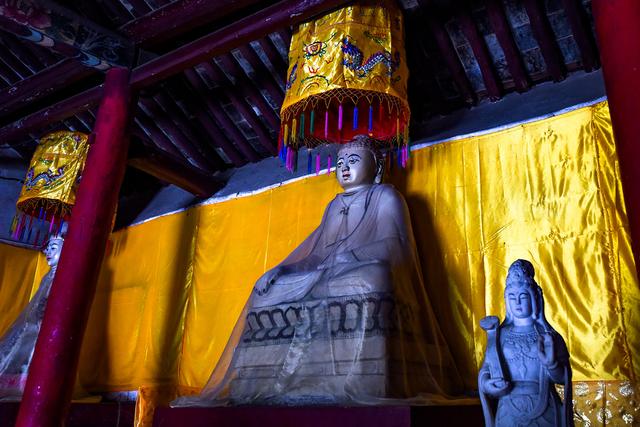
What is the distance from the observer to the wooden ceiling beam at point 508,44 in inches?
165

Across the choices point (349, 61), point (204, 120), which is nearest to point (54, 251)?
point (204, 120)

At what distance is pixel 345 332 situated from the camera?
330 cm

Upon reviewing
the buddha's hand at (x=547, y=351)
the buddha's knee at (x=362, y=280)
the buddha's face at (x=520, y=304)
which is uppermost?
the buddha's knee at (x=362, y=280)

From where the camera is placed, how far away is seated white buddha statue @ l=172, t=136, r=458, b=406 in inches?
124

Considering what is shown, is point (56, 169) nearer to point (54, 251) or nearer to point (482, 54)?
point (54, 251)

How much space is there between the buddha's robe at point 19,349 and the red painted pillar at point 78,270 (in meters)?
1.39

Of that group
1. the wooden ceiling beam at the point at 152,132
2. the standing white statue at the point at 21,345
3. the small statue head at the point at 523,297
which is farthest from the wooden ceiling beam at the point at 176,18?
the small statue head at the point at 523,297

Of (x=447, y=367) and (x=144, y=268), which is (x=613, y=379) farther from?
(x=144, y=268)

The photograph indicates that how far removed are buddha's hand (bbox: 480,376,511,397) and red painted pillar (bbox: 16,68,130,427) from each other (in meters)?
2.67

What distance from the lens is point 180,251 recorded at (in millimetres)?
5902

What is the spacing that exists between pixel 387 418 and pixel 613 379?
1.48 metres

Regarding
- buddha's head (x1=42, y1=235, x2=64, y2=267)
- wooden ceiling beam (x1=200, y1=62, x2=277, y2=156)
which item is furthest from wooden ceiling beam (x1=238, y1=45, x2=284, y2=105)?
buddha's head (x1=42, y1=235, x2=64, y2=267)

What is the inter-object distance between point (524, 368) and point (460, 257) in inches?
66.5

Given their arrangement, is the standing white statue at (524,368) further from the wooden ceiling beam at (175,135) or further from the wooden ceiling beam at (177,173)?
the wooden ceiling beam at (175,135)
